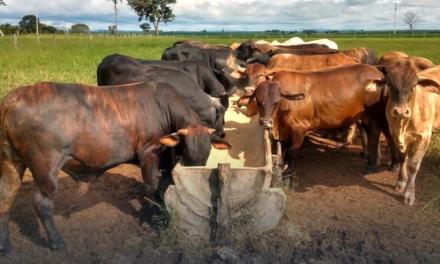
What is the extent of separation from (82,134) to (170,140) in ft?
3.03

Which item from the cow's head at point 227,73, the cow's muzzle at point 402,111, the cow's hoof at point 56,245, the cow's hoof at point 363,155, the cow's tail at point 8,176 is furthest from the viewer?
the cow's head at point 227,73

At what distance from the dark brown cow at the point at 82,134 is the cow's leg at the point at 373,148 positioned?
3033 millimetres

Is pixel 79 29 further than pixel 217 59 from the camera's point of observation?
Yes

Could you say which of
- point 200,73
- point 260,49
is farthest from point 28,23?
point 200,73

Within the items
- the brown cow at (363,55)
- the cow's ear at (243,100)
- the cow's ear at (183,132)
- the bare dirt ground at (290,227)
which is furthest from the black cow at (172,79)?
the brown cow at (363,55)

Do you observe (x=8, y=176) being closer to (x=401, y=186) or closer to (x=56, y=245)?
(x=56, y=245)

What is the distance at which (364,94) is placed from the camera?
7.40 metres

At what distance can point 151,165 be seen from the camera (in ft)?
18.9

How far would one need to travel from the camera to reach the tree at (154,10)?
82875mm

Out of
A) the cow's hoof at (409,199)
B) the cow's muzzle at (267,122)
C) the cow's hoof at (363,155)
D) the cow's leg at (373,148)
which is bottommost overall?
the cow's hoof at (409,199)

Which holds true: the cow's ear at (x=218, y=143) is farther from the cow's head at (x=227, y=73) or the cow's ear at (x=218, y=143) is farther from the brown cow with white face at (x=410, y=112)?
the cow's head at (x=227, y=73)

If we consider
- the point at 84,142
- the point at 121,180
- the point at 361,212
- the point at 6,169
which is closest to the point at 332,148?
the point at 361,212

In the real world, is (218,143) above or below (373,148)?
above

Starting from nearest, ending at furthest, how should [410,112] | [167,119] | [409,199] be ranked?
[167,119]
[410,112]
[409,199]
